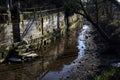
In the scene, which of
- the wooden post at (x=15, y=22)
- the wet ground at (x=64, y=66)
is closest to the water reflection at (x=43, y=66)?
the wet ground at (x=64, y=66)

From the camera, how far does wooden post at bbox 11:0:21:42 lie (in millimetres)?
33531

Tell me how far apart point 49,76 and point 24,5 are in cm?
2703

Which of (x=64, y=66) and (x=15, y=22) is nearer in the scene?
(x=64, y=66)

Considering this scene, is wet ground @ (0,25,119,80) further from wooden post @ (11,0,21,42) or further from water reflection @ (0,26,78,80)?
wooden post @ (11,0,21,42)

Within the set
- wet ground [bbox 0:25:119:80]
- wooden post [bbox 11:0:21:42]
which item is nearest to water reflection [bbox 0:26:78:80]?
wet ground [bbox 0:25:119:80]

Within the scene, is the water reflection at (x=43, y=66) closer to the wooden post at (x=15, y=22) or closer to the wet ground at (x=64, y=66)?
the wet ground at (x=64, y=66)

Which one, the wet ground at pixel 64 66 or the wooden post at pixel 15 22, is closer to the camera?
the wet ground at pixel 64 66

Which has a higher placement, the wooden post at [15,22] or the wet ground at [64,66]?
the wooden post at [15,22]

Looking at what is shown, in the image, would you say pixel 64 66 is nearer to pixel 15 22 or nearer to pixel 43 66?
pixel 43 66

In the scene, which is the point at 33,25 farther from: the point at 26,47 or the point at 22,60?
the point at 22,60

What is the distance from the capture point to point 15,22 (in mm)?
33688

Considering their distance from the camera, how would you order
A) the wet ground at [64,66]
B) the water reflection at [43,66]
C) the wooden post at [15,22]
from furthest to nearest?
the wooden post at [15,22] < the water reflection at [43,66] < the wet ground at [64,66]

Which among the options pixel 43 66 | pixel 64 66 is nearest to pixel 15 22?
pixel 43 66

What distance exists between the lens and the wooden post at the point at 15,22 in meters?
33.5
